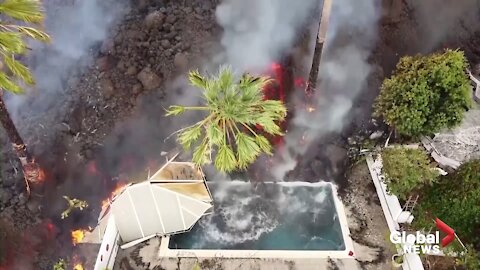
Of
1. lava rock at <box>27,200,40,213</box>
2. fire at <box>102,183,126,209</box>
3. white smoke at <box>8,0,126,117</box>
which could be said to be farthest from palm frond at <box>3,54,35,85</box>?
white smoke at <box>8,0,126,117</box>

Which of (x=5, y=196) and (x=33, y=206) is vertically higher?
(x=5, y=196)

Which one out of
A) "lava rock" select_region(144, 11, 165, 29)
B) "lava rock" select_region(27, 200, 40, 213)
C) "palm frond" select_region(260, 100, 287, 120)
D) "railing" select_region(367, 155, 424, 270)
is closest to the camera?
"palm frond" select_region(260, 100, 287, 120)

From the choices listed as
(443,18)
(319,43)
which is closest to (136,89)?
(319,43)

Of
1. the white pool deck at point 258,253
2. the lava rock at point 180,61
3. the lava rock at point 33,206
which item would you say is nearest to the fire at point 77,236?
the lava rock at point 33,206

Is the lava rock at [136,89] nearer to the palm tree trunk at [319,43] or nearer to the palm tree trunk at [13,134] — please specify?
the palm tree trunk at [13,134]

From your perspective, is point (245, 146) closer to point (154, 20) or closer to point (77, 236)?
point (77, 236)

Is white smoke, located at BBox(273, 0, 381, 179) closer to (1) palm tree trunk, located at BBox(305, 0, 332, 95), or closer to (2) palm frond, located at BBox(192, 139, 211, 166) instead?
(1) palm tree trunk, located at BBox(305, 0, 332, 95)
